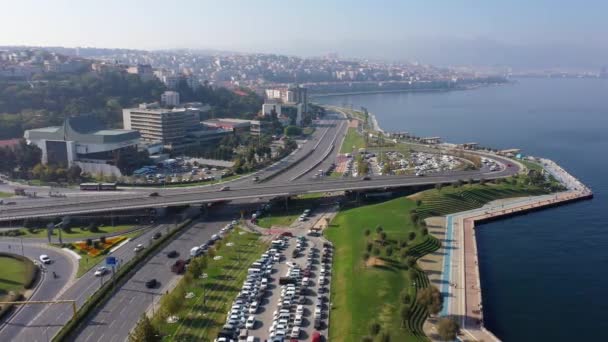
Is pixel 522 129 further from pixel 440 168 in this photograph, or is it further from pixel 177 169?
pixel 177 169

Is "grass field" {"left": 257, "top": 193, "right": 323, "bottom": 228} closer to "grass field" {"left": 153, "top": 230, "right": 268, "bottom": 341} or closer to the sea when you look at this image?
"grass field" {"left": 153, "top": 230, "right": 268, "bottom": 341}

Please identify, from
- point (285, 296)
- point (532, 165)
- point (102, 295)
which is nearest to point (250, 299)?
point (285, 296)

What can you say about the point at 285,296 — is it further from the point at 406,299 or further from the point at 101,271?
the point at 101,271

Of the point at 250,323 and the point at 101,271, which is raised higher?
the point at 250,323

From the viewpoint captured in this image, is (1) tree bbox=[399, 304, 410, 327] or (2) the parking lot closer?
(2) the parking lot

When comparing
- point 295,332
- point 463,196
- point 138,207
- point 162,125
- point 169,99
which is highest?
point 169,99

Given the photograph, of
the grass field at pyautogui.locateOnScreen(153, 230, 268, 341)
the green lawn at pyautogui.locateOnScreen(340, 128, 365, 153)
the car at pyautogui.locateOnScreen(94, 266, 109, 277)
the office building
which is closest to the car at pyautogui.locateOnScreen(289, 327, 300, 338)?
the grass field at pyautogui.locateOnScreen(153, 230, 268, 341)

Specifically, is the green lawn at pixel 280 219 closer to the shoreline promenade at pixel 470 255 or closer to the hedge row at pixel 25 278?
the shoreline promenade at pixel 470 255

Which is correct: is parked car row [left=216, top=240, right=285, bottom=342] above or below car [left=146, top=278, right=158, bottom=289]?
above
